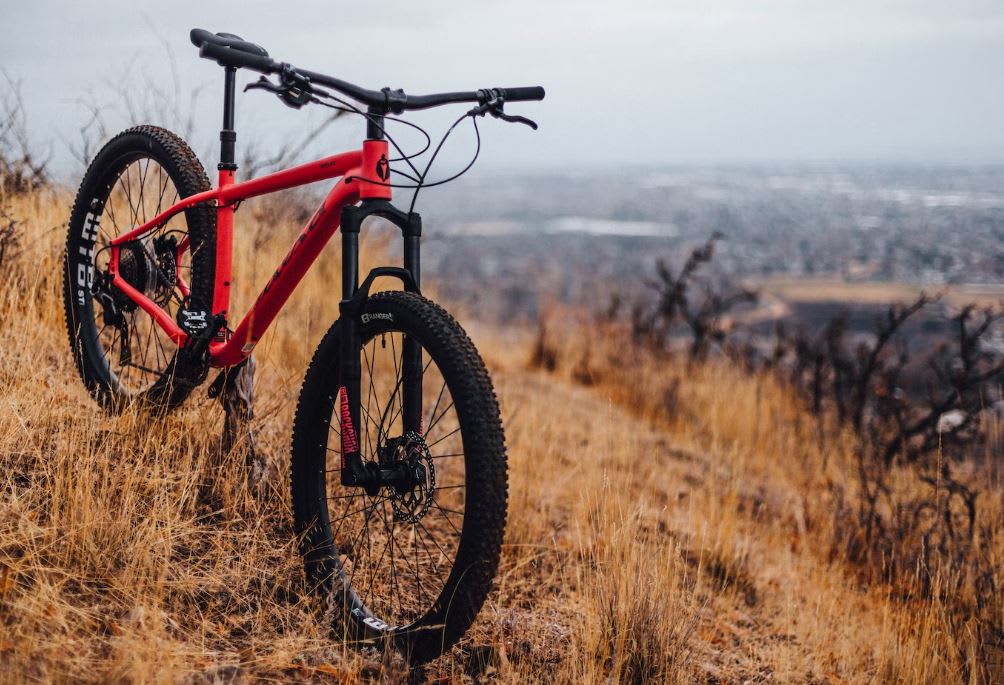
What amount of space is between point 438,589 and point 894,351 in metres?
6.03

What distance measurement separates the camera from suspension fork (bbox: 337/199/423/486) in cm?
245

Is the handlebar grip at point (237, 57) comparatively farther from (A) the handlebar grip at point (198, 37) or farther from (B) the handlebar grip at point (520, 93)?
(B) the handlebar grip at point (520, 93)

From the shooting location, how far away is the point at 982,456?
6902mm

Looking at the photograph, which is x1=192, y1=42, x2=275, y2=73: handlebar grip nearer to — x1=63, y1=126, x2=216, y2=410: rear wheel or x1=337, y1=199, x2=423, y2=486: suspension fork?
x1=337, y1=199, x2=423, y2=486: suspension fork

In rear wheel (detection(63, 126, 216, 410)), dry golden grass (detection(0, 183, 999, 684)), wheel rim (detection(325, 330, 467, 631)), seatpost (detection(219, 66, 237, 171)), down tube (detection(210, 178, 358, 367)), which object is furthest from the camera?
rear wheel (detection(63, 126, 216, 410))

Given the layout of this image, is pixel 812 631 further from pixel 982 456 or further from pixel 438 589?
pixel 982 456

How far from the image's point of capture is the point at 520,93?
2744mm

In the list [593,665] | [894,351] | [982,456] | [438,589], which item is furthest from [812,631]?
[894,351]

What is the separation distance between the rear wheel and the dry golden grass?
0.51ft

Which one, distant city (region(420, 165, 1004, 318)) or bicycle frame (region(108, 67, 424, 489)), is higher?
distant city (region(420, 165, 1004, 318))

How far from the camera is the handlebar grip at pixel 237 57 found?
2180mm

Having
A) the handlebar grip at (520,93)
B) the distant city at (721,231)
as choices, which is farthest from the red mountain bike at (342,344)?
the distant city at (721,231)

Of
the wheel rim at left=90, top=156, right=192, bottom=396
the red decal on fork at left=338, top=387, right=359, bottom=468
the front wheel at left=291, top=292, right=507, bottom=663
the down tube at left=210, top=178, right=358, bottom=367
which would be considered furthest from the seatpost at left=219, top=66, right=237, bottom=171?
the red decal on fork at left=338, top=387, right=359, bottom=468

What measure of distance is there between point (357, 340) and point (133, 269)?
4.93ft
